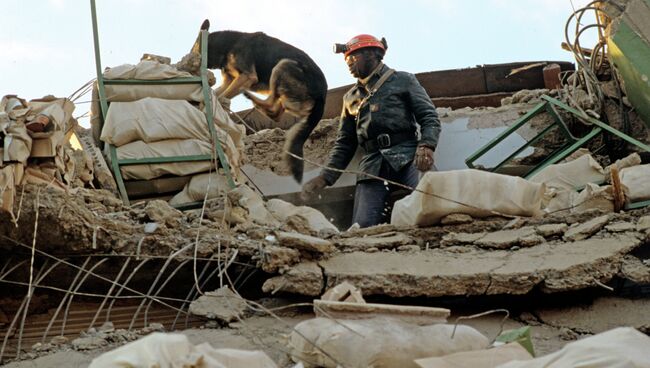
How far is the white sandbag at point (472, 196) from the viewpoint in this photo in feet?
18.5

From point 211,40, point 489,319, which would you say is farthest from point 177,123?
point 211,40

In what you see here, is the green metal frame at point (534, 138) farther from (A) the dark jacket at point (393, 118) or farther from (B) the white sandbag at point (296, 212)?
(B) the white sandbag at point (296, 212)

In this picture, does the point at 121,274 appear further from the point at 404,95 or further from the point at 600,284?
the point at 404,95

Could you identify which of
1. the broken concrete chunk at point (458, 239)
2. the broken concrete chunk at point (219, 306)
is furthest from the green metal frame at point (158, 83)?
the broken concrete chunk at point (219, 306)

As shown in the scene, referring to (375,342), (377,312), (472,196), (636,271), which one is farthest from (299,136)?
(375,342)

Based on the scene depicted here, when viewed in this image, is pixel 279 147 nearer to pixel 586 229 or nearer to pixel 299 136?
pixel 299 136

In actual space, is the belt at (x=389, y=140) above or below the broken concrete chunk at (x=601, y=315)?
above

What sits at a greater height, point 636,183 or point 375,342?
point 636,183

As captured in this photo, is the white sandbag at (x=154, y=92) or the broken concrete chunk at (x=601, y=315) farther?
the white sandbag at (x=154, y=92)

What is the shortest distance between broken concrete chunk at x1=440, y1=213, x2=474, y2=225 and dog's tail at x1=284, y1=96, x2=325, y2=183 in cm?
391

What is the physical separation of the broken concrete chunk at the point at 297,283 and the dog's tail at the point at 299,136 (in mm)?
4554

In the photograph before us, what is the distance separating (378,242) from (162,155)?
2.25 metres

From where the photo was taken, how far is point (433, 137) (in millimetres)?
8469

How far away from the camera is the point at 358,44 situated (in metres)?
9.11
